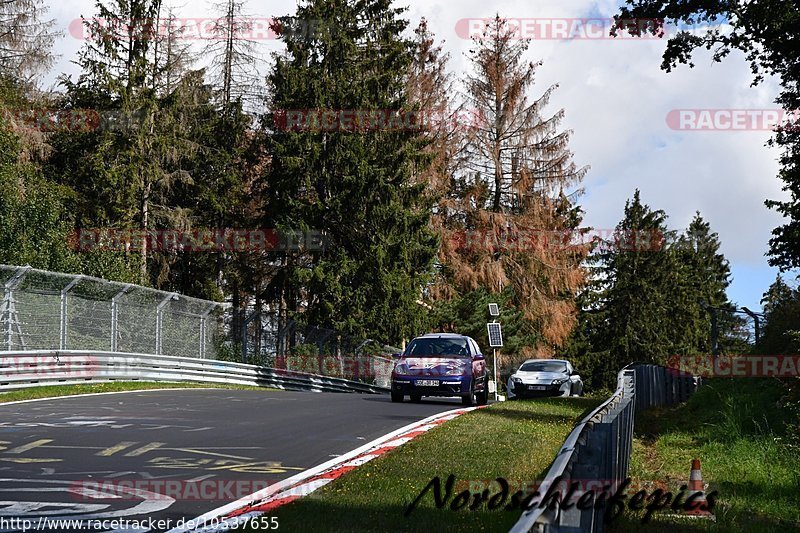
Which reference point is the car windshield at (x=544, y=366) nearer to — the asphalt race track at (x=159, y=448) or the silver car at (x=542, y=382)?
the silver car at (x=542, y=382)

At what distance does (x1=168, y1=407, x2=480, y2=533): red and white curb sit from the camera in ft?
24.1

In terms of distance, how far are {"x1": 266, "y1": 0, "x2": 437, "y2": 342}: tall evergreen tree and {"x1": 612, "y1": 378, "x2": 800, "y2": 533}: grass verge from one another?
17.0 meters

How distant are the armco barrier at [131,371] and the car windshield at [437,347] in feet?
26.3

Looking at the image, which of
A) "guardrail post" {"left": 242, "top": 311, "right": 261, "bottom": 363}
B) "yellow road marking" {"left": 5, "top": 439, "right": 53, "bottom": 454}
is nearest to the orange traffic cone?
"yellow road marking" {"left": 5, "top": 439, "right": 53, "bottom": 454}

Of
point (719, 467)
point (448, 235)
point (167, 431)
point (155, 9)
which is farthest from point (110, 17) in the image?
point (719, 467)

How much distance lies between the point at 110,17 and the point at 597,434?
37668 mm

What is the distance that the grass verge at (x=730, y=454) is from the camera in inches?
376

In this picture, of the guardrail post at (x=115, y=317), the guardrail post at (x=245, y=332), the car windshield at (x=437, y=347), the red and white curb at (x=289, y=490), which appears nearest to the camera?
the red and white curb at (x=289, y=490)

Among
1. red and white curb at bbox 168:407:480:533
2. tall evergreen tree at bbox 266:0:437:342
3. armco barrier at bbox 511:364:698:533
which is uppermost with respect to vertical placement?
tall evergreen tree at bbox 266:0:437:342

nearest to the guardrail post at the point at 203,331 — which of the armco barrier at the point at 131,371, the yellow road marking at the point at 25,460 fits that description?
the armco barrier at the point at 131,371

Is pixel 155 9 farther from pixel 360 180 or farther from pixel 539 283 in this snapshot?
pixel 539 283

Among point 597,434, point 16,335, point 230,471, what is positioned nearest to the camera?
point 597,434

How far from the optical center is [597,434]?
6.41 metres

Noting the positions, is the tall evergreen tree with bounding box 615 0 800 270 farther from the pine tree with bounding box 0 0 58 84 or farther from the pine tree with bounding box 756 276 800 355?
the pine tree with bounding box 0 0 58 84
